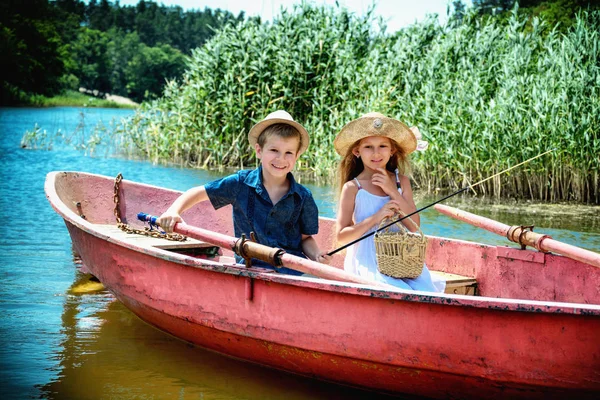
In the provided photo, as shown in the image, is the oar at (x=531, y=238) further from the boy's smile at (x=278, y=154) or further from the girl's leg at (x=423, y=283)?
the boy's smile at (x=278, y=154)

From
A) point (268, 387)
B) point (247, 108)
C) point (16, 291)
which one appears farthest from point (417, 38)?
point (268, 387)

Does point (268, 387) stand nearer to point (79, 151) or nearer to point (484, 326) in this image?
point (484, 326)

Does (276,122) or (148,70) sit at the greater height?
(148,70)

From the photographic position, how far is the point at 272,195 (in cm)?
429

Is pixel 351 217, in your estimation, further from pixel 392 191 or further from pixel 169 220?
pixel 169 220

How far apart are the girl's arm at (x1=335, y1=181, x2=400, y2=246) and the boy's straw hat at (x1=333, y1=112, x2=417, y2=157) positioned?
26cm

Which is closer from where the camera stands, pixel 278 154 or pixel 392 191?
pixel 278 154

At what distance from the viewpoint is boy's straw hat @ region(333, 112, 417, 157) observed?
4.33 meters

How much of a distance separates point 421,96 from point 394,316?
7473 millimetres

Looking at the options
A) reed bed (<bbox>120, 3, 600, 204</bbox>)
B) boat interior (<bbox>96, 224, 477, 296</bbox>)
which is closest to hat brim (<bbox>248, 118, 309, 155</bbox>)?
boat interior (<bbox>96, 224, 477, 296</bbox>)

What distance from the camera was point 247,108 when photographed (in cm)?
1249

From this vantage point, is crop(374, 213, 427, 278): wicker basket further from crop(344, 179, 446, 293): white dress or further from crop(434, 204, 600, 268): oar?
crop(434, 204, 600, 268): oar

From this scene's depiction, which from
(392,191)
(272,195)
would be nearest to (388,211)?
(392,191)

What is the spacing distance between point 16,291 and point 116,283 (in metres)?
1.28
